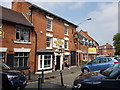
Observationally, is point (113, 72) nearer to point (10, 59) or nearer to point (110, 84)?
point (110, 84)

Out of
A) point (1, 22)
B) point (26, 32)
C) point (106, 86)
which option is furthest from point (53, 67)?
point (106, 86)

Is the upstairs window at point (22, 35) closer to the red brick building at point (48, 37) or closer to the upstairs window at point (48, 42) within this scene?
the red brick building at point (48, 37)

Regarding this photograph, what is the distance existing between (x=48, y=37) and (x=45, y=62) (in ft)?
11.6

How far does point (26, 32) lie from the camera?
A: 12.9 m

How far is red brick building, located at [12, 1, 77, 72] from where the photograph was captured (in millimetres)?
13633

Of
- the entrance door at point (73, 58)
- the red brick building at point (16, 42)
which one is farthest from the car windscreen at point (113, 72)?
the entrance door at point (73, 58)

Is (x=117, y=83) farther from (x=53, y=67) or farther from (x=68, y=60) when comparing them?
(x=68, y=60)

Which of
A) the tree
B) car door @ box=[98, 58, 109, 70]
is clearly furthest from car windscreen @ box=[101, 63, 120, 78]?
the tree

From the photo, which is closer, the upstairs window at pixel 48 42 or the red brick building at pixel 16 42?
the red brick building at pixel 16 42

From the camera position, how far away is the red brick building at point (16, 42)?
10.5 m

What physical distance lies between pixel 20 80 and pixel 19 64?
738cm

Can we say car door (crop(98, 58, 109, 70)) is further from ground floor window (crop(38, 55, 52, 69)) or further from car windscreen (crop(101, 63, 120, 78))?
car windscreen (crop(101, 63, 120, 78))

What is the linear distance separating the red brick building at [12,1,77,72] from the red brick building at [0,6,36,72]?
2.82ft

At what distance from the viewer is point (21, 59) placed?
475 inches
